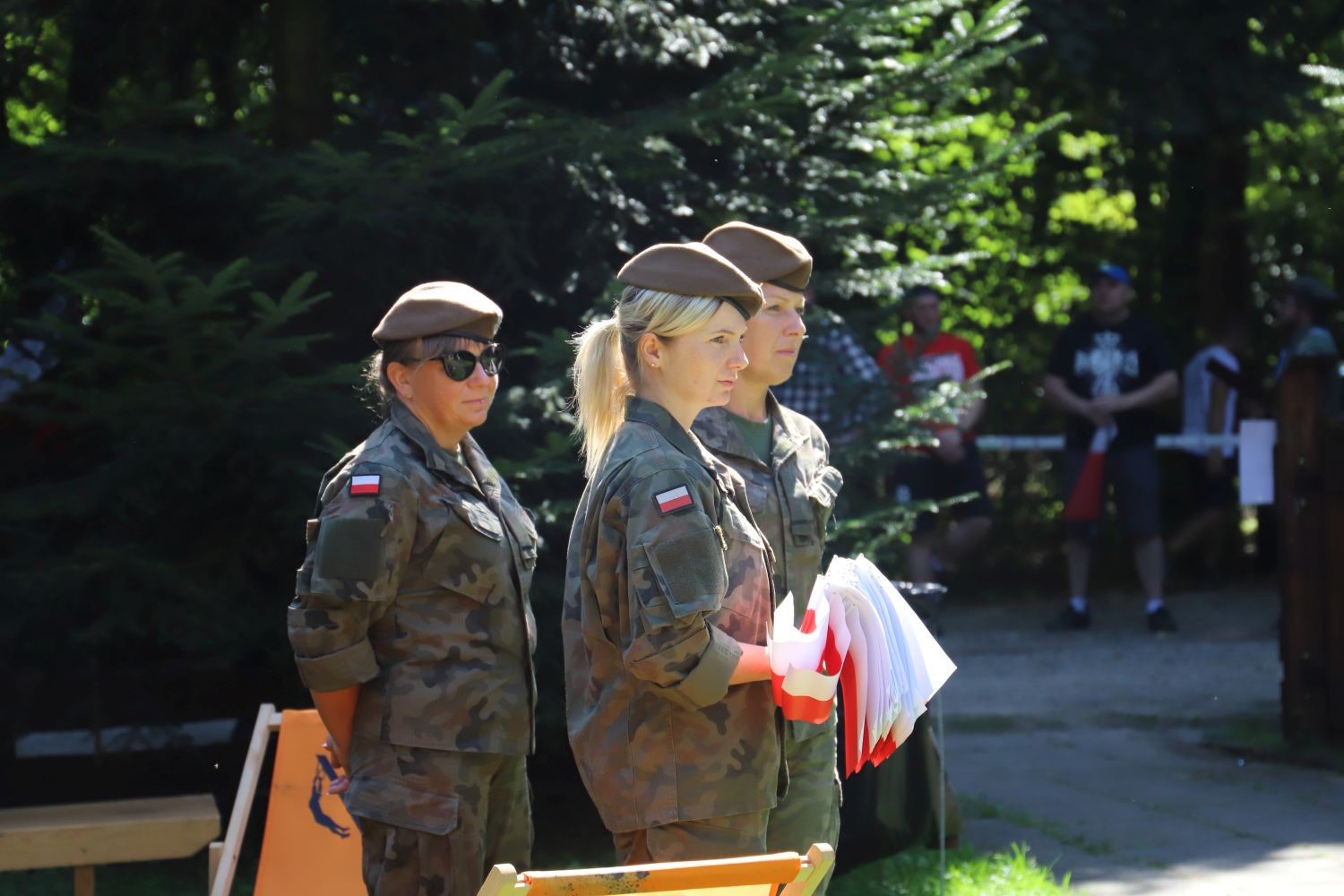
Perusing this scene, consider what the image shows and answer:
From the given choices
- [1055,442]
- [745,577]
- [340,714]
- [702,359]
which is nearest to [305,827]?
[340,714]

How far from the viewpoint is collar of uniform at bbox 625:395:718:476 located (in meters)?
3.21

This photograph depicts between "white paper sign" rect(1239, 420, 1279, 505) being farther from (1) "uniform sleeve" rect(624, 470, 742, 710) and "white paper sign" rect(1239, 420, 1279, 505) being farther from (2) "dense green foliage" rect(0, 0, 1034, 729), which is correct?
(1) "uniform sleeve" rect(624, 470, 742, 710)

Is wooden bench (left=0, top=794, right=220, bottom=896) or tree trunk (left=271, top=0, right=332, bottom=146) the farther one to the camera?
tree trunk (left=271, top=0, right=332, bottom=146)

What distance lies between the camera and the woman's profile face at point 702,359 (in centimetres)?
322

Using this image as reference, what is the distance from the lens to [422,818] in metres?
3.65

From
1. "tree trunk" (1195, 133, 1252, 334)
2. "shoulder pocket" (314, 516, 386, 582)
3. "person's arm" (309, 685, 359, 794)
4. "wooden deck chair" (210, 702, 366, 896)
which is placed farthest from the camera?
"tree trunk" (1195, 133, 1252, 334)

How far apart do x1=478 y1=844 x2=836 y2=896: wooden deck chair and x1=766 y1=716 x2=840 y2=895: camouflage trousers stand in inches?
33.6

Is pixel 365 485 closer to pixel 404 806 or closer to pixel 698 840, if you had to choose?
pixel 404 806

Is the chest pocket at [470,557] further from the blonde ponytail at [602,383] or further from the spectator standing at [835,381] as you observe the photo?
the spectator standing at [835,381]

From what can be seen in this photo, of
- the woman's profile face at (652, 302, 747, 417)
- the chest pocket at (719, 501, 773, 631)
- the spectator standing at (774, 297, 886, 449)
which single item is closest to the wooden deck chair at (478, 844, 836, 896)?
the chest pocket at (719, 501, 773, 631)

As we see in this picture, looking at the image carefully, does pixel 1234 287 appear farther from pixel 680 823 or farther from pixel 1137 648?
pixel 680 823

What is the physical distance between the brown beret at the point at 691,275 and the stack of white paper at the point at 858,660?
0.57 metres

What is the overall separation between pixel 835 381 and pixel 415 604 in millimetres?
2821

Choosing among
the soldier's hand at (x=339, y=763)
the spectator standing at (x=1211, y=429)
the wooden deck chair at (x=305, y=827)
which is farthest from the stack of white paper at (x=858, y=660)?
the spectator standing at (x=1211, y=429)
